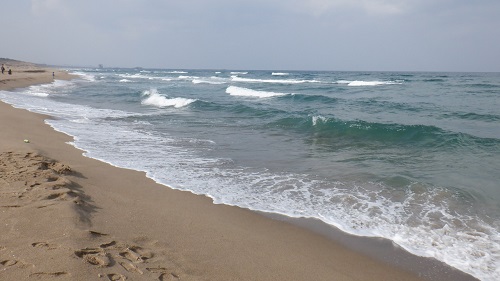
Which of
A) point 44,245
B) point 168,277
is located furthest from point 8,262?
point 168,277

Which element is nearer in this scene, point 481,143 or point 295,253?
point 295,253

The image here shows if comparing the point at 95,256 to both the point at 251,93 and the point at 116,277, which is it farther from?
the point at 251,93

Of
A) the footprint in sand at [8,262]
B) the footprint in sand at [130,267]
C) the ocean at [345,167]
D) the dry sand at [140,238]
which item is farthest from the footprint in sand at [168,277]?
the ocean at [345,167]

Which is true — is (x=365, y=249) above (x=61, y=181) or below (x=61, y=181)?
below

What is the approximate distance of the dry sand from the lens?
331 cm

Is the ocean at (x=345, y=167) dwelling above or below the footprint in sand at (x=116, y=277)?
below

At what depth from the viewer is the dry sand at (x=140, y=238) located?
3.31m

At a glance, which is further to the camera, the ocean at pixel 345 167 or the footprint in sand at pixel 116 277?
the ocean at pixel 345 167

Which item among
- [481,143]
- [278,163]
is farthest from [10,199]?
Answer: [481,143]

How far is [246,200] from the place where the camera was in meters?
6.06

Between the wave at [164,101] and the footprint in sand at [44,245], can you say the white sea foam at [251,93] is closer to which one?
the wave at [164,101]

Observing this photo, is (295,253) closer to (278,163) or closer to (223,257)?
(223,257)

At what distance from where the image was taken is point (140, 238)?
4.13 m

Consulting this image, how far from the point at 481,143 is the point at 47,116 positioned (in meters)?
14.5
